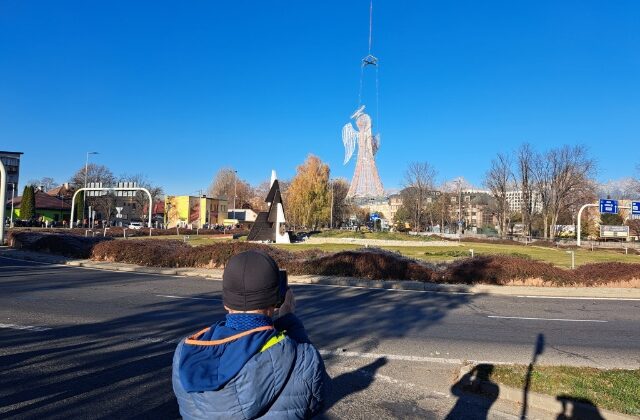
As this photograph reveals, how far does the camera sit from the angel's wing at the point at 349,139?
55.2 metres

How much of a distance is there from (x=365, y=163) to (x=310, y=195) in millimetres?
25367

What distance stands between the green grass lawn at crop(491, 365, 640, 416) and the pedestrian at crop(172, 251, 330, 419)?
173 inches

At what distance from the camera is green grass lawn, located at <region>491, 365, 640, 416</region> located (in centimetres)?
526

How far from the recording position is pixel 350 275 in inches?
746

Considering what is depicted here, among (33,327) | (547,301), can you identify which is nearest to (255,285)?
(33,327)

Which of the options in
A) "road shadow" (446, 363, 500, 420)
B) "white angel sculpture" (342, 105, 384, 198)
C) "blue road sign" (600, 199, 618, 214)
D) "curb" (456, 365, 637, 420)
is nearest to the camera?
"curb" (456, 365, 637, 420)

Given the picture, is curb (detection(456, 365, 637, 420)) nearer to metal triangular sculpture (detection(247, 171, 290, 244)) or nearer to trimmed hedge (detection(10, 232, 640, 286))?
trimmed hedge (detection(10, 232, 640, 286))

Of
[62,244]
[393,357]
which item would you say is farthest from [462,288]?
[62,244]

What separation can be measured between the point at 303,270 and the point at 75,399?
14.7m

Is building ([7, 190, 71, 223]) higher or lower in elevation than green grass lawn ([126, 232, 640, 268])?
higher

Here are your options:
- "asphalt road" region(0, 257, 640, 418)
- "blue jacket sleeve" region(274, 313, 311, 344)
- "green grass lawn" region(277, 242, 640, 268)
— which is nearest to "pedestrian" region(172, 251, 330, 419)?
"blue jacket sleeve" region(274, 313, 311, 344)

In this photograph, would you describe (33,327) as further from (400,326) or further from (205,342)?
(205,342)

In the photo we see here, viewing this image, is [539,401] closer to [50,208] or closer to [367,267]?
[367,267]

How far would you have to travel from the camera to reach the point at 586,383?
580 cm
